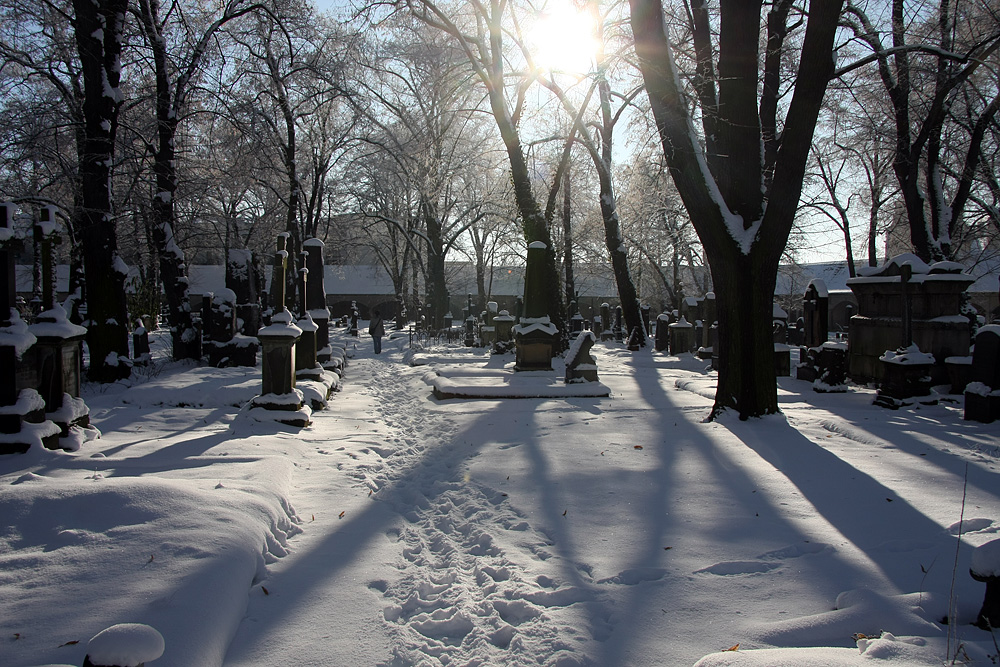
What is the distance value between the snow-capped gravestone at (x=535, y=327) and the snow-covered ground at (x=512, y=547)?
6554 mm

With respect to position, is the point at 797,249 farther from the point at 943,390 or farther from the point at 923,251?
the point at 943,390

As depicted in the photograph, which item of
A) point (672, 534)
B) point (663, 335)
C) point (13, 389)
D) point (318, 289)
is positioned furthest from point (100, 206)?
point (663, 335)

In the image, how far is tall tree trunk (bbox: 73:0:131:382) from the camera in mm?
9688

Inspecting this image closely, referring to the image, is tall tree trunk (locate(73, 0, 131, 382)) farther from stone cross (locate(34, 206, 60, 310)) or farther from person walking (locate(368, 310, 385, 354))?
person walking (locate(368, 310, 385, 354))

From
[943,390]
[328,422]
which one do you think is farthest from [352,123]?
[943,390]

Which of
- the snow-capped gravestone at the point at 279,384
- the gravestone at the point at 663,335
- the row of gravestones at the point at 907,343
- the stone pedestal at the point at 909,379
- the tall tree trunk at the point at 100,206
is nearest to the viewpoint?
the row of gravestones at the point at 907,343

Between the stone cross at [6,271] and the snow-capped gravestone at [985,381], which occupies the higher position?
the stone cross at [6,271]

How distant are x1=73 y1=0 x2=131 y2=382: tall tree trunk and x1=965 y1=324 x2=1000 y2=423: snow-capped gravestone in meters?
12.8

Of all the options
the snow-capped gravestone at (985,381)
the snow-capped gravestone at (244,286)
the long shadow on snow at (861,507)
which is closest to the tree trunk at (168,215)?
the snow-capped gravestone at (244,286)

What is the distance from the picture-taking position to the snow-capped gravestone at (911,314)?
9711 millimetres

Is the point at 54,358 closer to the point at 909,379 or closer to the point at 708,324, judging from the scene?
the point at 909,379

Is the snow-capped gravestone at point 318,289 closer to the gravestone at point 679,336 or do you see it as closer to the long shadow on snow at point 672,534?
the long shadow on snow at point 672,534

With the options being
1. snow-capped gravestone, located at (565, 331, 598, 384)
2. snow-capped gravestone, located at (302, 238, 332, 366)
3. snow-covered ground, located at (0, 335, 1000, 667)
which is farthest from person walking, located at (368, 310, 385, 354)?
snow-covered ground, located at (0, 335, 1000, 667)

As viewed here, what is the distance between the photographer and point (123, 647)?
1.58 m
